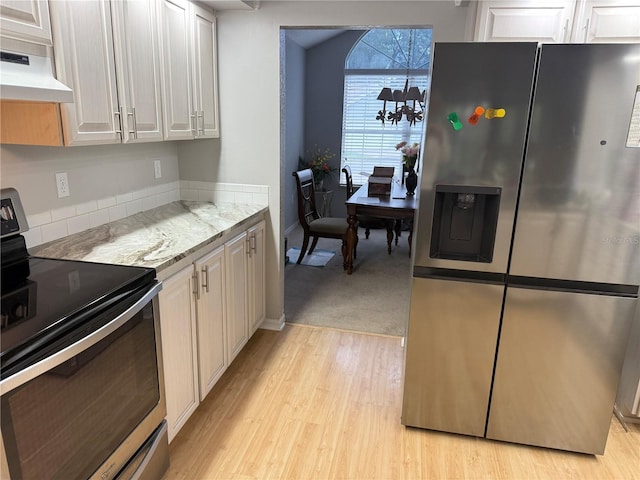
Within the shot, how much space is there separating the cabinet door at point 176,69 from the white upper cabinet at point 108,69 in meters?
0.08

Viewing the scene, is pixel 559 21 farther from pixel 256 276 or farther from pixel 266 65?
pixel 256 276

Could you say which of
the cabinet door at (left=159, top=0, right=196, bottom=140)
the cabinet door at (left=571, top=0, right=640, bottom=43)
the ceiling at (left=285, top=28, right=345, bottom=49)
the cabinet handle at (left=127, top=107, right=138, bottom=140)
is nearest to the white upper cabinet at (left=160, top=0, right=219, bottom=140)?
the cabinet door at (left=159, top=0, right=196, bottom=140)

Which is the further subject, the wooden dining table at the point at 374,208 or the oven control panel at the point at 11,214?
the wooden dining table at the point at 374,208

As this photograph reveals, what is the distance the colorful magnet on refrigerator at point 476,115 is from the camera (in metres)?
Result: 1.74

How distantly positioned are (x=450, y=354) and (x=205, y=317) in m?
1.20

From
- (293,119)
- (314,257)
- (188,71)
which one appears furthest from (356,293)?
(293,119)

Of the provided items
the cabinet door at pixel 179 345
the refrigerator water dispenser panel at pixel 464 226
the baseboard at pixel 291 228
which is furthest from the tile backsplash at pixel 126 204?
the baseboard at pixel 291 228

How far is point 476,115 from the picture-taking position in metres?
1.75

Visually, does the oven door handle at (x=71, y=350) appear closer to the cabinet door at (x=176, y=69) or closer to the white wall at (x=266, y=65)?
the cabinet door at (x=176, y=69)

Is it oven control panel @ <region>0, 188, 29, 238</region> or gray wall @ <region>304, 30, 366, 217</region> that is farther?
gray wall @ <region>304, 30, 366, 217</region>

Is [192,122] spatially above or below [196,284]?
above

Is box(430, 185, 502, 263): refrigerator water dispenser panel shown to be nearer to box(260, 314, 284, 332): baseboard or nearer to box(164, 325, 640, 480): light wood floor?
box(164, 325, 640, 480): light wood floor

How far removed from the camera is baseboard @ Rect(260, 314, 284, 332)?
10.5 feet

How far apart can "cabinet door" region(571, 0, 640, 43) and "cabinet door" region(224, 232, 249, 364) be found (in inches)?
80.4
